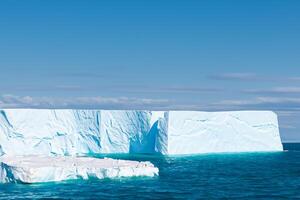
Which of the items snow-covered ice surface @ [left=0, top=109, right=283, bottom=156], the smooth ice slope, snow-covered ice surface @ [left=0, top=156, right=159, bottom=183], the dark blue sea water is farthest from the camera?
the smooth ice slope

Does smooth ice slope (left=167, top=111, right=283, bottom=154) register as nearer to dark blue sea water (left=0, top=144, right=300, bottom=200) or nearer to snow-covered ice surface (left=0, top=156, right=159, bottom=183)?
dark blue sea water (left=0, top=144, right=300, bottom=200)

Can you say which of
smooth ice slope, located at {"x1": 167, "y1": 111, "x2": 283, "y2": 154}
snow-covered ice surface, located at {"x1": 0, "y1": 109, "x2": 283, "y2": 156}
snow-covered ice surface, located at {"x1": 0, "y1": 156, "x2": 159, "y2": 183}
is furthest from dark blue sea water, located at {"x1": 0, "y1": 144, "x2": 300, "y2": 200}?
snow-covered ice surface, located at {"x1": 0, "y1": 109, "x2": 283, "y2": 156}

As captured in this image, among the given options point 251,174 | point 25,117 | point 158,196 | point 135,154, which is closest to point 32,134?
point 25,117

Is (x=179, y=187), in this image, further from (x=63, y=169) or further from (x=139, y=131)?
(x=139, y=131)

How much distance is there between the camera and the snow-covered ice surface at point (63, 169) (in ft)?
82.1

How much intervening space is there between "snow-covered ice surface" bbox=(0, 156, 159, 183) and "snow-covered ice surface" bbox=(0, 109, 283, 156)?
1488cm

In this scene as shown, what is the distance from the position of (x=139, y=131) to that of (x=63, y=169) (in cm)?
2121

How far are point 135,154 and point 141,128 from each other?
2469 millimetres

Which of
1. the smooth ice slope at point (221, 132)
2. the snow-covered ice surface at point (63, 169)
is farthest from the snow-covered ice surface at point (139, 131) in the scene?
the snow-covered ice surface at point (63, 169)

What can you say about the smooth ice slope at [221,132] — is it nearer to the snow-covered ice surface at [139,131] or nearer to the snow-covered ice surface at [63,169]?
the snow-covered ice surface at [139,131]

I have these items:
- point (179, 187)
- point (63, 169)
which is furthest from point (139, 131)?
point (179, 187)

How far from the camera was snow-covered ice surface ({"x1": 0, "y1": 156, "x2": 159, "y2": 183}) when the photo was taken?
25.0 meters

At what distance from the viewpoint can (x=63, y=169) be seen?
85.5ft

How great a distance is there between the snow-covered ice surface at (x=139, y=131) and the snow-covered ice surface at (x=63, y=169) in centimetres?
1488
